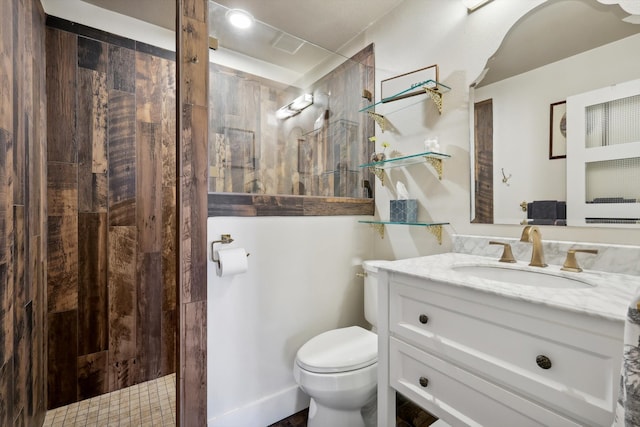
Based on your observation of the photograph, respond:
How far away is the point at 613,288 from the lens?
2.81 feet

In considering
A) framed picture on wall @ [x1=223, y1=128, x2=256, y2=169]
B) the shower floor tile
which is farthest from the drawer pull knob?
the shower floor tile

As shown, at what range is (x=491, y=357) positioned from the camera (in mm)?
862

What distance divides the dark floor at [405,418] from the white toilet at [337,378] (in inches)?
8.3

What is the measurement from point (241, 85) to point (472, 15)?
1.38 metres

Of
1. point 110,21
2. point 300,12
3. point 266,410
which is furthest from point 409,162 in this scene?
point 110,21

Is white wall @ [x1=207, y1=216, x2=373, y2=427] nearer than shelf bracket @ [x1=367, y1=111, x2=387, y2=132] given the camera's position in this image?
Yes

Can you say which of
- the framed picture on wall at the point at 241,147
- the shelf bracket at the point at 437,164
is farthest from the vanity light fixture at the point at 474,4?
the framed picture on wall at the point at 241,147

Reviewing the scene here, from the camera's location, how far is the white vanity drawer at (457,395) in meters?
0.79

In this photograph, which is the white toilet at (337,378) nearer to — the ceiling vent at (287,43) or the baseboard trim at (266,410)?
the baseboard trim at (266,410)

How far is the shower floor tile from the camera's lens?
1.59 metres

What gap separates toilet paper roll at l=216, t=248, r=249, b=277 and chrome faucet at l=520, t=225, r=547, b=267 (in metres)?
1.23

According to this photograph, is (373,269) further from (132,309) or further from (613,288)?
(132,309)

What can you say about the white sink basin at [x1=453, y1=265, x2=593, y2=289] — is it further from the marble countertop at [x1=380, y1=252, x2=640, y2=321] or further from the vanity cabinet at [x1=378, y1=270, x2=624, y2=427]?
the vanity cabinet at [x1=378, y1=270, x2=624, y2=427]

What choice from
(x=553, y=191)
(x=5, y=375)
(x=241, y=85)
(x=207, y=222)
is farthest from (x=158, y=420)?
(x=553, y=191)
